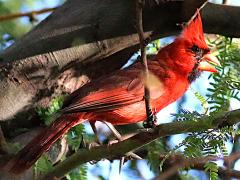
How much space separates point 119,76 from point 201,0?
0.45 metres

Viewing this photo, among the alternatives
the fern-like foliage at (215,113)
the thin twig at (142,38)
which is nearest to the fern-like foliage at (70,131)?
the fern-like foliage at (215,113)

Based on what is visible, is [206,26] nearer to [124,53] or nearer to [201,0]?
[201,0]

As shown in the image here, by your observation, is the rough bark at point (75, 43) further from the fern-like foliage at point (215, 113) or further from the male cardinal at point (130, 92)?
the fern-like foliage at point (215, 113)

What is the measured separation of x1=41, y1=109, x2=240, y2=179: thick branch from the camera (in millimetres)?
1529

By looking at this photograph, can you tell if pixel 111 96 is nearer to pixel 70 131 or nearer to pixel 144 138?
pixel 70 131

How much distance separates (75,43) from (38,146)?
20.8 inches

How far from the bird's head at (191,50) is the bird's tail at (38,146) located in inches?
25.1

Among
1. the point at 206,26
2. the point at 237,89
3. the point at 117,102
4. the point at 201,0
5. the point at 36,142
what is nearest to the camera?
the point at 237,89

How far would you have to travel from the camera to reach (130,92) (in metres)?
2.24

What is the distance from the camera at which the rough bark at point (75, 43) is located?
228cm

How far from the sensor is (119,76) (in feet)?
7.57

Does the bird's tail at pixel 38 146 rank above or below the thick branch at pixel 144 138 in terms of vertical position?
below

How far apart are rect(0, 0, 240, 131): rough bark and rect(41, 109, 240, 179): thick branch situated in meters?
0.55

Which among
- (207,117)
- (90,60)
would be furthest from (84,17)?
(207,117)
